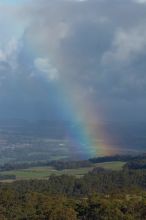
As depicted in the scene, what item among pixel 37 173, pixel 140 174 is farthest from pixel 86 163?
pixel 140 174

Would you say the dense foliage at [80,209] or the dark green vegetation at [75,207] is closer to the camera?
the dense foliage at [80,209]

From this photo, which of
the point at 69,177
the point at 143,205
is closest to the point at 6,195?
the point at 143,205

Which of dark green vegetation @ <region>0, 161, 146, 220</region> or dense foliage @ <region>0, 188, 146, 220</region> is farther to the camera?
dark green vegetation @ <region>0, 161, 146, 220</region>

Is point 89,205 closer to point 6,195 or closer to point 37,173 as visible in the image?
point 6,195

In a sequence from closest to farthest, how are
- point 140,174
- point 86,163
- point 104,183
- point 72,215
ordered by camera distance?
1. point 72,215
2. point 104,183
3. point 140,174
4. point 86,163

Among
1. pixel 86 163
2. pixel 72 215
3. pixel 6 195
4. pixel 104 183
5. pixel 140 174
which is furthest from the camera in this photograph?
pixel 86 163

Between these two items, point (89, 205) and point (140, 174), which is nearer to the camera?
point (89, 205)

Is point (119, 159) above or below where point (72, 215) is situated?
above

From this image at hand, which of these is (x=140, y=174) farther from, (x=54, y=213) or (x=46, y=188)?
(x=54, y=213)

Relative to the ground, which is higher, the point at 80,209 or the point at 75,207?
the point at 75,207

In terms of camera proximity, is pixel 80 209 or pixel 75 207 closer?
pixel 80 209
